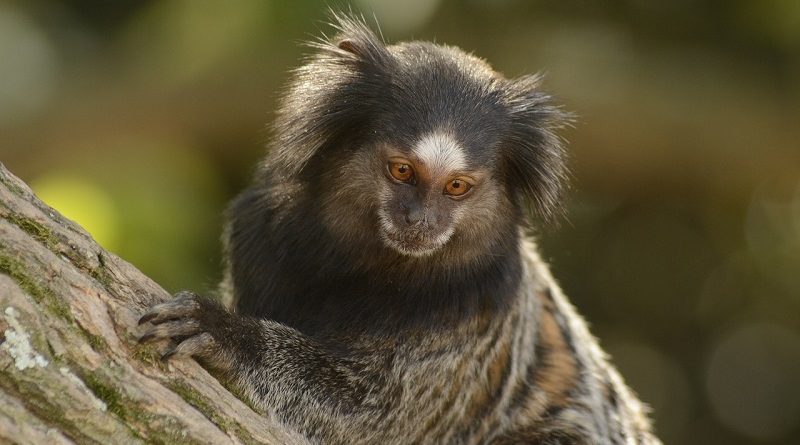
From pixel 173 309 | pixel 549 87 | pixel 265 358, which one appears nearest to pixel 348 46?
pixel 265 358

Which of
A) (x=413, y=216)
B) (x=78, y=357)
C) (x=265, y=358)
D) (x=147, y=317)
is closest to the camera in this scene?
(x=78, y=357)

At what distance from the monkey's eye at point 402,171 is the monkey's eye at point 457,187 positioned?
0.12 metres

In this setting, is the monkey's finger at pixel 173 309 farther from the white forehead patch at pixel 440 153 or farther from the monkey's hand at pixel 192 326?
the white forehead patch at pixel 440 153

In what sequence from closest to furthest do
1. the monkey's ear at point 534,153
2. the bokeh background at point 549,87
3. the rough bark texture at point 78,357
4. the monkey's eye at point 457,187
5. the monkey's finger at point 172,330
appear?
1. the rough bark texture at point 78,357
2. the monkey's finger at point 172,330
3. the monkey's eye at point 457,187
4. the monkey's ear at point 534,153
5. the bokeh background at point 549,87

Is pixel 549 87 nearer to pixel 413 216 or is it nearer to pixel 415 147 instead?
pixel 415 147

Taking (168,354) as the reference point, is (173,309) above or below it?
above

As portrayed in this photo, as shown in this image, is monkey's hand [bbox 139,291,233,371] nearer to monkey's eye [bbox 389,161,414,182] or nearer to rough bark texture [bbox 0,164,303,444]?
rough bark texture [bbox 0,164,303,444]

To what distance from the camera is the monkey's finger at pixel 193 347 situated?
9.12ft

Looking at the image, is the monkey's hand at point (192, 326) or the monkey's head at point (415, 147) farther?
the monkey's head at point (415, 147)

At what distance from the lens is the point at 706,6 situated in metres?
7.01

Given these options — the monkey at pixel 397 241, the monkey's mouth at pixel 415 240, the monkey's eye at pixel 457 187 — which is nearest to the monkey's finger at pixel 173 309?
the monkey at pixel 397 241

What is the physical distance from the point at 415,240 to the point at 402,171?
238 mm

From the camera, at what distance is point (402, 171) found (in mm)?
3566

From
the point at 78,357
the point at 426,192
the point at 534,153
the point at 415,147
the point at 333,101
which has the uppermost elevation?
the point at 534,153
